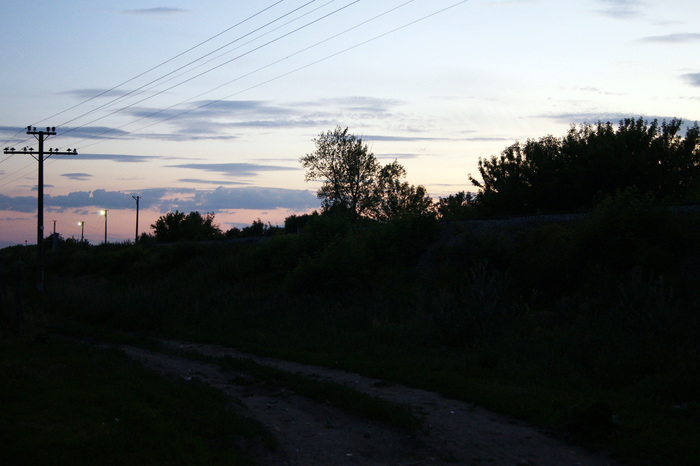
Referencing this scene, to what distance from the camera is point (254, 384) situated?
11.5m

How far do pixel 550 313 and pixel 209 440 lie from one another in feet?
37.6

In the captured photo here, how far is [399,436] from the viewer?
25.4 ft

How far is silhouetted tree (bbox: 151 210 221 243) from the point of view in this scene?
220ft

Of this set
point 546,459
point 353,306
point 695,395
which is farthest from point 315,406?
point 353,306

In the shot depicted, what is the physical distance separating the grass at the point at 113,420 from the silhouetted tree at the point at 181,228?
5573cm

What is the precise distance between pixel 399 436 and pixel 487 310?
25.0 ft

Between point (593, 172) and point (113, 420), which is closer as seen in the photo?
point (113, 420)

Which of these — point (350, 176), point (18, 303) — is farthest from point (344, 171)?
point (18, 303)

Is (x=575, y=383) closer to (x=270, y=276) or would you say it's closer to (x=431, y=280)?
(x=431, y=280)

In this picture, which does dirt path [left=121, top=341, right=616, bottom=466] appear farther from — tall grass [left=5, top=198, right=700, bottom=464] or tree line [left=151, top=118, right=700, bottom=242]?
tree line [left=151, top=118, right=700, bottom=242]

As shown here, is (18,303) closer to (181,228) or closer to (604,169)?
(604,169)

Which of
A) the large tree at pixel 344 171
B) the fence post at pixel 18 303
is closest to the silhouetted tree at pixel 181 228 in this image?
the large tree at pixel 344 171

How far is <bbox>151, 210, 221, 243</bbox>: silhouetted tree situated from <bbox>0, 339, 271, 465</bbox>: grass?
55.7m

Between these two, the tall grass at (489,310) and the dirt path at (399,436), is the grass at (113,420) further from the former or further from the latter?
the tall grass at (489,310)
